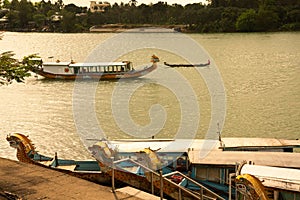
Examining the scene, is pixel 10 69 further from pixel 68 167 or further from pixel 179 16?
pixel 179 16

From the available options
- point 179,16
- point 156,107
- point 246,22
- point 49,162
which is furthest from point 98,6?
point 49,162

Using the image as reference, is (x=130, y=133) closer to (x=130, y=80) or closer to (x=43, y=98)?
(x=43, y=98)

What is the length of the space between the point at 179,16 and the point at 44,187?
3406 inches

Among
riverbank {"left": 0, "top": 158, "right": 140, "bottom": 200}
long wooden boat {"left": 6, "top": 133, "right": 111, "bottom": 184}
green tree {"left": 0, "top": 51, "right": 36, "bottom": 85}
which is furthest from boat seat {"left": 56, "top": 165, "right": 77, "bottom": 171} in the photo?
green tree {"left": 0, "top": 51, "right": 36, "bottom": 85}

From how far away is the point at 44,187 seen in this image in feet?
23.1

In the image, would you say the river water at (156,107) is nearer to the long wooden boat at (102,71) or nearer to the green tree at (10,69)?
the long wooden boat at (102,71)

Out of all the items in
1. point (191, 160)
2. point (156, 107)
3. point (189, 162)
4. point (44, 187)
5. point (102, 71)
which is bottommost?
point (156, 107)

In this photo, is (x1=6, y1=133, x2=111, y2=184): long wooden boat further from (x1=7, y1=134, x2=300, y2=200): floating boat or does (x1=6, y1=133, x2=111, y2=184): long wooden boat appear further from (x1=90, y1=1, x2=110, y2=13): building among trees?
(x1=90, y1=1, x2=110, y2=13): building among trees

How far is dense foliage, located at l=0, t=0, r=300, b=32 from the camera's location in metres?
80.6

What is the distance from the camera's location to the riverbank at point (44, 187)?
6.69m

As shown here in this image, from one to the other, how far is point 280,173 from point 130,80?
74.9 feet

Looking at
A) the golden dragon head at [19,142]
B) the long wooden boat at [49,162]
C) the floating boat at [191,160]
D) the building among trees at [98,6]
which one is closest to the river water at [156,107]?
the long wooden boat at [49,162]

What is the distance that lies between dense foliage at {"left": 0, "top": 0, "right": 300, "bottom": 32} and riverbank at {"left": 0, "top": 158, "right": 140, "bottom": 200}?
212ft

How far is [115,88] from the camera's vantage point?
29.1 meters
